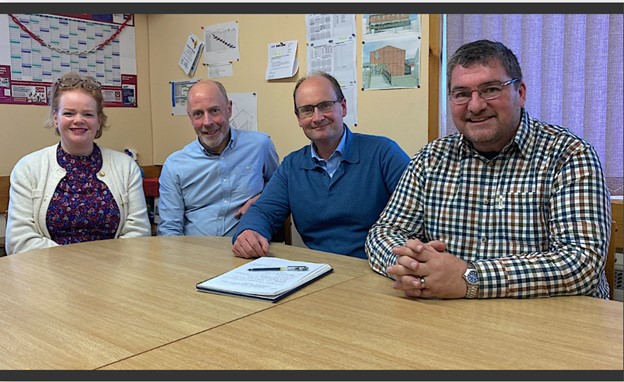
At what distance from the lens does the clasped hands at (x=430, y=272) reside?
115 cm

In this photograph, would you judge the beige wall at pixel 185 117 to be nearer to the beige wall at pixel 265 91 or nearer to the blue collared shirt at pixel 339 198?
the beige wall at pixel 265 91

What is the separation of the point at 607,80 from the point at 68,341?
6.39ft

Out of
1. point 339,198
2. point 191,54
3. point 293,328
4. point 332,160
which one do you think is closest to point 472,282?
point 293,328

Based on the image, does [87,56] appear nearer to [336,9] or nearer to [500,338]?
[336,9]

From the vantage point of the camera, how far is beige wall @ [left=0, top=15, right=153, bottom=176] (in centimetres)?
288

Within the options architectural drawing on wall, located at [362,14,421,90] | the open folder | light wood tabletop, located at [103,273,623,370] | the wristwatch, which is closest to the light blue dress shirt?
architectural drawing on wall, located at [362,14,421,90]

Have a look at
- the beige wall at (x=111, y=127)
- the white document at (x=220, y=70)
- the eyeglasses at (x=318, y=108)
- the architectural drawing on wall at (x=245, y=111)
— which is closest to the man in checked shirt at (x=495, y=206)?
the eyeglasses at (x=318, y=108)

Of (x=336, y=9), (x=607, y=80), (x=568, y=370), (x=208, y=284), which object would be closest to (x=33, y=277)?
(x=208, y=284)

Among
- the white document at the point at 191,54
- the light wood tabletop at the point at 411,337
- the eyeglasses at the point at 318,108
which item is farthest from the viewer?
the white document at the point at 191,54

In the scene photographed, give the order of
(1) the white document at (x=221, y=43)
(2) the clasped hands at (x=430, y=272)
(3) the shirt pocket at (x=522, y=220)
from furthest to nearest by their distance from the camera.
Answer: (1) the white document at (x=221, y=43), (3) the shirt pocket at (x=522, y=220), (2) the clasped hands at (x=430, y=272)

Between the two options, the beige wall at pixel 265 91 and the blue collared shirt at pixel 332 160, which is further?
the beige wall at pixel 265 91

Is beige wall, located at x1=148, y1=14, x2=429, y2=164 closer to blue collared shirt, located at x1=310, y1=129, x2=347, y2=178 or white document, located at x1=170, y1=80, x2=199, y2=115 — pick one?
white document, located at x1=170, y1=80, x2=199, y2=115

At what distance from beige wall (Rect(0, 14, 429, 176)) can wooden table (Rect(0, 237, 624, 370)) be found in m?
1.16

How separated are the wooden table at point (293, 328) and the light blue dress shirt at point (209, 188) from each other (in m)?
0.95
